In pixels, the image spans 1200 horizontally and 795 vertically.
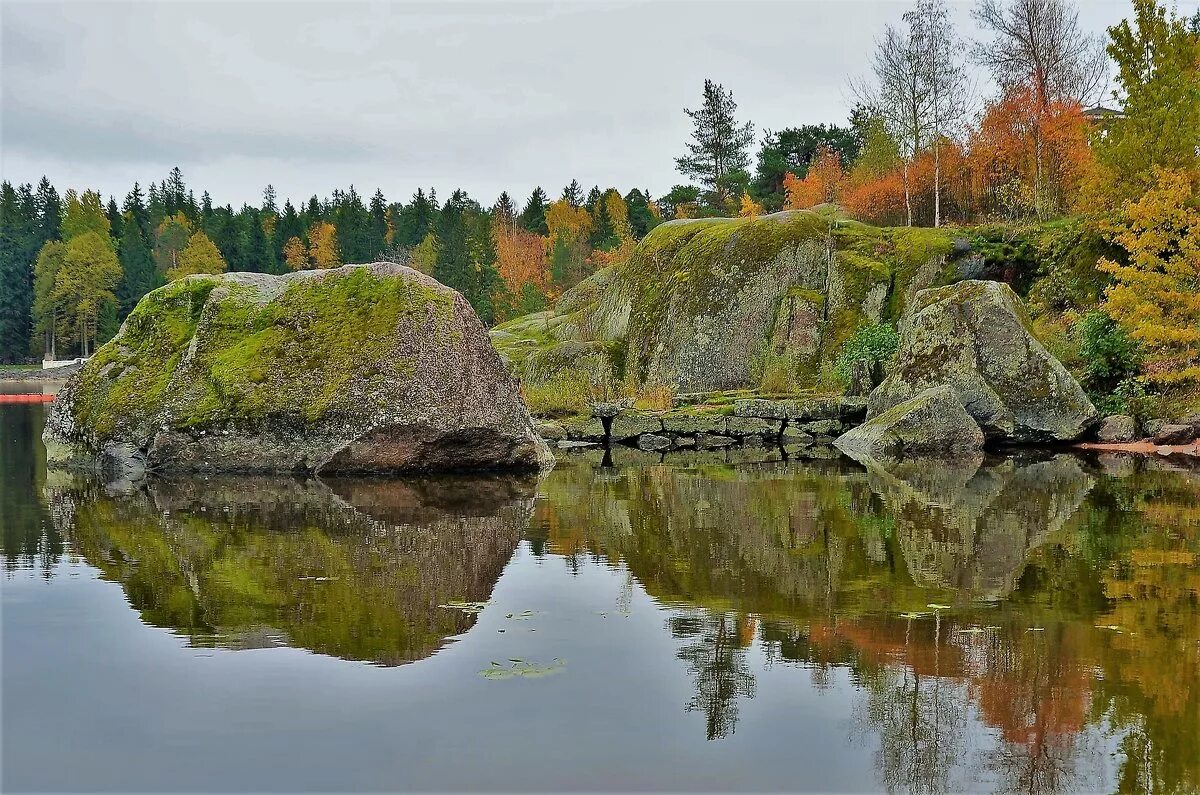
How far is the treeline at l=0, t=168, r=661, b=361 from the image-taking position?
233ft

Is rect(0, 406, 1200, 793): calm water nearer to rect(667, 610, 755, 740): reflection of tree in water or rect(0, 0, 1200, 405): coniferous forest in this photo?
rect(667, 610, 755, 740): reflection of tree in water

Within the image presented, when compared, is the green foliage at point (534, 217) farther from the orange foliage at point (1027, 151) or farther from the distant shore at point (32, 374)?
the orange foliage at point (1027, 151)

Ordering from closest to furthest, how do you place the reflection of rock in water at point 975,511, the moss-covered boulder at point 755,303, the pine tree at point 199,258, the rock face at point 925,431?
the reflection of rock in water at point 975,511, the rock face at point 925,431, the moss-covered boulder at point 755,303, the pine tree at point 199,258

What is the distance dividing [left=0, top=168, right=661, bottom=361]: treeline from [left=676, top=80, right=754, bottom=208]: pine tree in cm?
738

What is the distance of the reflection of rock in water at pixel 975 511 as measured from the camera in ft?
26.2

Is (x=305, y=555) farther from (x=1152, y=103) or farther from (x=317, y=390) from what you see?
(x=1152, y=103)

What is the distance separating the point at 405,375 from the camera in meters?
15.1

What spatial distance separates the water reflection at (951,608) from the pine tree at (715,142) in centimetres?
5533

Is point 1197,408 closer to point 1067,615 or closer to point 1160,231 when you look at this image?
point 1160,231

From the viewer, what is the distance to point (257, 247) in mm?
94500

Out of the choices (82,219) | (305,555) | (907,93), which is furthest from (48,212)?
(305,555)

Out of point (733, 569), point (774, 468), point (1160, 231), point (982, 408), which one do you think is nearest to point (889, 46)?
point (1160, 231)

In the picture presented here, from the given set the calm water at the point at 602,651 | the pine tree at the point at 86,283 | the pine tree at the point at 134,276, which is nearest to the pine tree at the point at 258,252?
the pine tree at the point at 134,276

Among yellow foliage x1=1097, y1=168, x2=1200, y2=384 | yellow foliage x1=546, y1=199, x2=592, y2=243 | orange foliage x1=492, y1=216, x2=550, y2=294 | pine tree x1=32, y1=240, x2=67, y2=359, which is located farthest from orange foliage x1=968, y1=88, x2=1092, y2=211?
pine tree x1=32, y1=240, x2=67, y2=359
